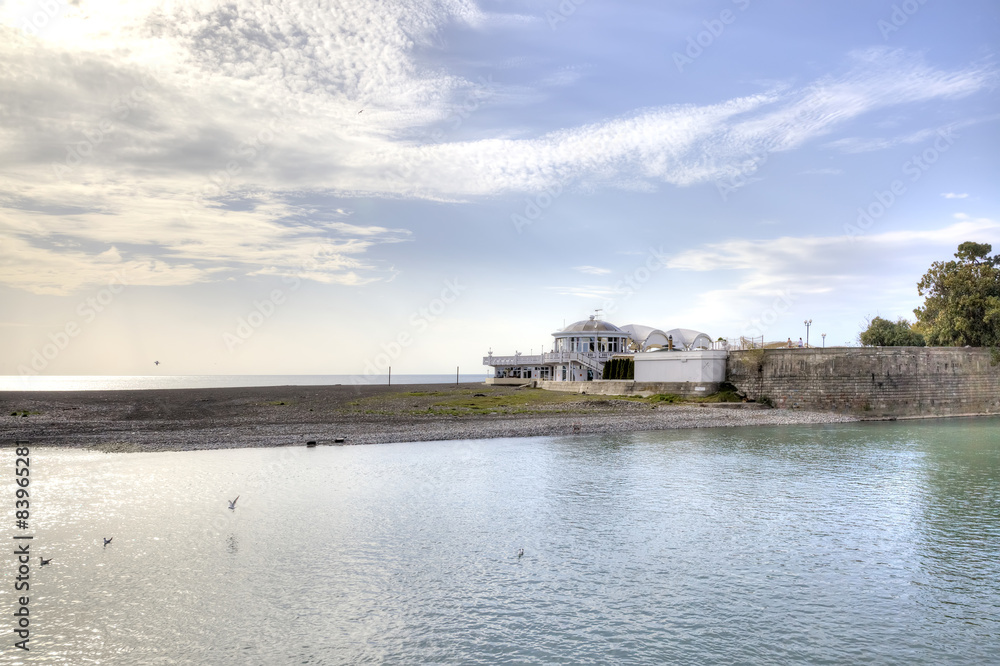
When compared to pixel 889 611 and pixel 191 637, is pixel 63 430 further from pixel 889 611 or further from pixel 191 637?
pixel 889 611

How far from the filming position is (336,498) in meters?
17.8

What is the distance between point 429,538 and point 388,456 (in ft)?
38.2

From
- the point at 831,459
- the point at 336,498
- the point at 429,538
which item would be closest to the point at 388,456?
the point at 336,498

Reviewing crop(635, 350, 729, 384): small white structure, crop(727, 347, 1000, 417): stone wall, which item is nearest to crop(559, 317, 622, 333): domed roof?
crop(635, 350, 729, 384): small white structure

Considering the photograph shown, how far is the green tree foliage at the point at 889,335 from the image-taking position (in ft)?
194

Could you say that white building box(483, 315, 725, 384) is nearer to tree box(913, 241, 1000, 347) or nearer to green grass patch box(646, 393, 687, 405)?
green grass patch box(646, 393, 687, 405)

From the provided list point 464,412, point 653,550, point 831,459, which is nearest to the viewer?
point 653,550

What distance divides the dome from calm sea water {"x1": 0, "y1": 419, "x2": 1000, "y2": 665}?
51740mm

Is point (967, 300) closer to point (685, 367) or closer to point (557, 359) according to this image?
point (685, 367)

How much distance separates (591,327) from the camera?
247 ft

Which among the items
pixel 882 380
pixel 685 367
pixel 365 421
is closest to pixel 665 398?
pixel 685 367

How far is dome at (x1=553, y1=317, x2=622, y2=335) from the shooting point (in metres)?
74.7

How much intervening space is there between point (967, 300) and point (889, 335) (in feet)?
39.5

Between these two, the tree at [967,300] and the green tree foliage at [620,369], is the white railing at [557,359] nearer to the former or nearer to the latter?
the green tree foliage at [620,369]
